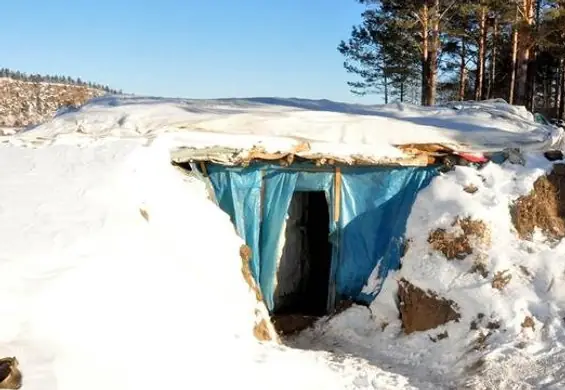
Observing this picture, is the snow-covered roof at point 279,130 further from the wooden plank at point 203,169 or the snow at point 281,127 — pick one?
the wooden plank at point 203,169

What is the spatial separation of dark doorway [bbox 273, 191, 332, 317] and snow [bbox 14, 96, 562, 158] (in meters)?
1.53

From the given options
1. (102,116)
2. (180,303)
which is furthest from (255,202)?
(180,303)

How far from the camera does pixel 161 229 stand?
6129 millimetres

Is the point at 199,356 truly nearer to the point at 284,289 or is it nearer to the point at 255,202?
the point at 255,202

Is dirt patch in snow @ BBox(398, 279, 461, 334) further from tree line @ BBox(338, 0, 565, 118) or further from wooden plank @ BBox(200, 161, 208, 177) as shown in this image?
tree line @ BBox(338, 0, 565, 118)

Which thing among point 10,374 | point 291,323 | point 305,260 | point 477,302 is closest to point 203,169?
point 291,323

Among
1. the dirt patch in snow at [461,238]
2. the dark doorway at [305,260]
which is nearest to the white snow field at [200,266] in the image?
the dirt patch in snow at [461,238]

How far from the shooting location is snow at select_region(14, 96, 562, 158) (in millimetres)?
7566

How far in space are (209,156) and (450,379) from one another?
3789mm

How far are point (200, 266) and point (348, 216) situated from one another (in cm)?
277

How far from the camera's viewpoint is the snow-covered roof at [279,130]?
751cm

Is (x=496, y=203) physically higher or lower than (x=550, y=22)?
lower

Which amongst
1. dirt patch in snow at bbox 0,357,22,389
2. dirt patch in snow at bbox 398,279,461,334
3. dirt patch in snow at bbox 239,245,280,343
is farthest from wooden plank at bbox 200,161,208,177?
dirt patch in snow at bbox 0,357,22,389

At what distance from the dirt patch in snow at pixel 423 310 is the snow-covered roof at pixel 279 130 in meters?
1.85
